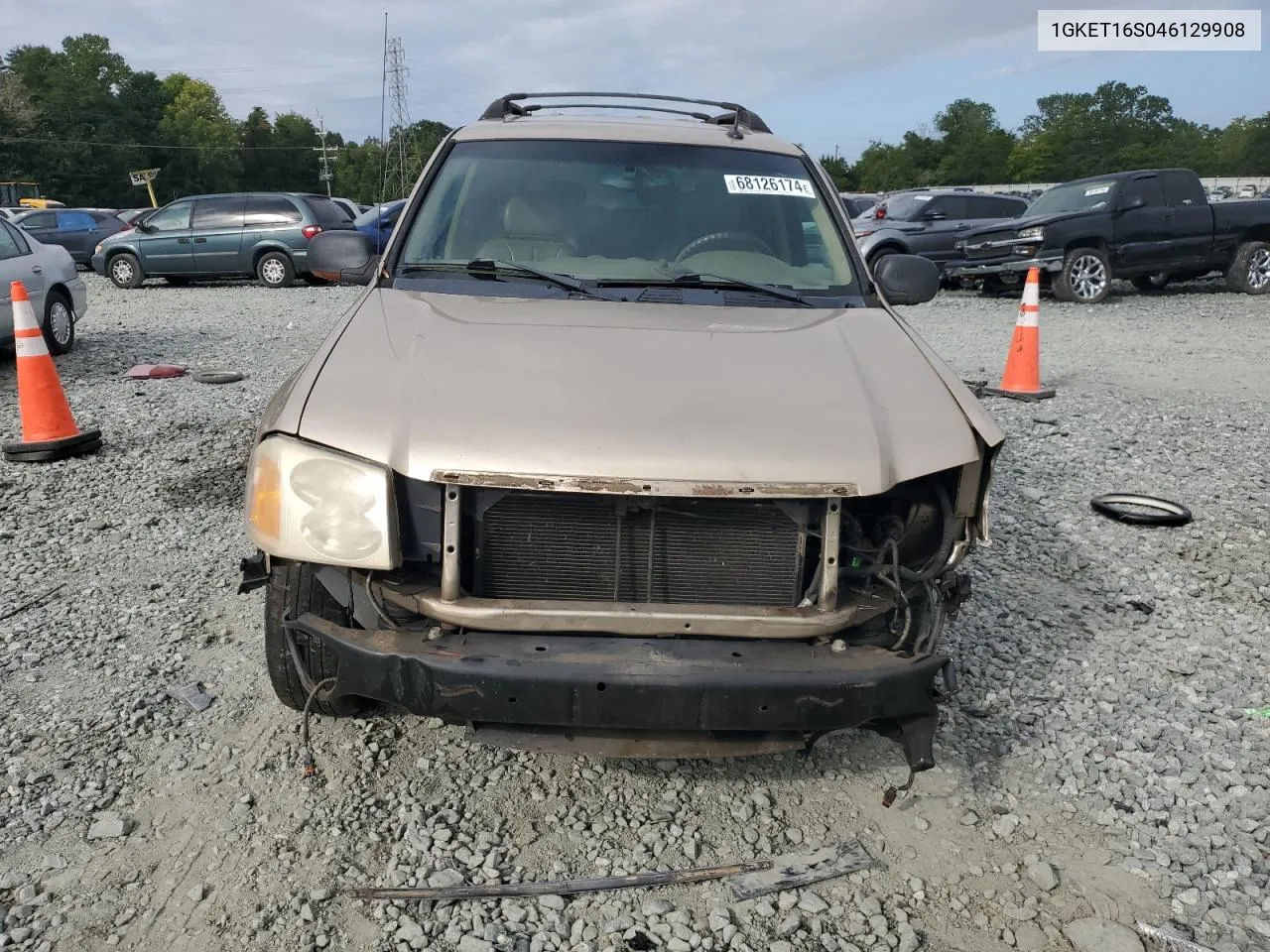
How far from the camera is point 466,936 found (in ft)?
7.48

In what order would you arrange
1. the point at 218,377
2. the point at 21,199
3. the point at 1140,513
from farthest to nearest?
1. the point at 21,199
2. the point at 218,377
3. the point at 1140,513

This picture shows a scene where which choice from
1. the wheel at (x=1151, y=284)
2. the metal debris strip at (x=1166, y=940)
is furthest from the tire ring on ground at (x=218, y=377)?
the wheel at (x=1151, y=284)

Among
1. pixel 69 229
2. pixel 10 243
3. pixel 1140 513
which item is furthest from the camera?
pixel 69 229

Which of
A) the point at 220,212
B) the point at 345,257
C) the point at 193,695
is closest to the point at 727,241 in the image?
the point at 345,257

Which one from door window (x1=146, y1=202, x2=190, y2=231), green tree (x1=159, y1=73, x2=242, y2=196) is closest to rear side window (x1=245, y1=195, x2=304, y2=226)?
door window (x1=146, y1=202, x2=190, y2=231)

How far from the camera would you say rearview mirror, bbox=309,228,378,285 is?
386cm

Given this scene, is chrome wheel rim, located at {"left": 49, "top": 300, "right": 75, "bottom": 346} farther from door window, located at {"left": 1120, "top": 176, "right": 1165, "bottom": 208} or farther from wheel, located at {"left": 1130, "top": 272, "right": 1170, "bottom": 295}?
wheel, located at {"left": 1130, "top": 272, "right": 1170, "bottom": 295}

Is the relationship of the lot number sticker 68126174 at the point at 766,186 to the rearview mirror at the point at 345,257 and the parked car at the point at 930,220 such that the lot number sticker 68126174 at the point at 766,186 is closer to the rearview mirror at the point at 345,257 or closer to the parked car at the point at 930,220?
the rearview mirror at the point at 345,257

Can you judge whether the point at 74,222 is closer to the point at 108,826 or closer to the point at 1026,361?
the point at 1026,361

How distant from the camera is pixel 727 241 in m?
3.67

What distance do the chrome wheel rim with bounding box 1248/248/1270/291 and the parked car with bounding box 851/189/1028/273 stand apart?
11.8 ft

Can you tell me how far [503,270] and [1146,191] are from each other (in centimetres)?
1315

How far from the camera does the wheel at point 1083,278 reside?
1360 cm

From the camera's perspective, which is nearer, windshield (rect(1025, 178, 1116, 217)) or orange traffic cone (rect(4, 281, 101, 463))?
orange traffic cone (rect(4, 281, 101, 463))
